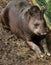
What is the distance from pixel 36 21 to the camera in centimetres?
591

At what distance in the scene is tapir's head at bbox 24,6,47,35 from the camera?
584 centimetres

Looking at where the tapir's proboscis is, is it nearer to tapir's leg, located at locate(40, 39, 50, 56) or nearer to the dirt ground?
tapir's leg, located at locate(40, 39, 50, 56)

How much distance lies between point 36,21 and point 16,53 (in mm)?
679

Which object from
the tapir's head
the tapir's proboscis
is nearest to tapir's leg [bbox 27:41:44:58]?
the tapir's proboscis

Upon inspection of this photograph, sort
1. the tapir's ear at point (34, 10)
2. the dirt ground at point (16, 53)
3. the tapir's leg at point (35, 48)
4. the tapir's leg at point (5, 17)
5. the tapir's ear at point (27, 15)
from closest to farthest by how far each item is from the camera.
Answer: the dirt ground at point (16, 53)
the tapir's leg at point (35, 48)
the tapir's ear at point (34, 10)
the tapir's ear at point (27, 15)
the tapir's leg at point (5, 17)

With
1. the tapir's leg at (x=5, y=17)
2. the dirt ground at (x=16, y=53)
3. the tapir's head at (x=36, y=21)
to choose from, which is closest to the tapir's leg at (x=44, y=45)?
the dirt ground at (x=16, y=53)

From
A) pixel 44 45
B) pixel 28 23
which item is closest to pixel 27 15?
pixel 28 23

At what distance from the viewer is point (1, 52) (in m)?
5.98

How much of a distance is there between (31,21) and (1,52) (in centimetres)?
78

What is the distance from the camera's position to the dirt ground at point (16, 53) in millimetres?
5680

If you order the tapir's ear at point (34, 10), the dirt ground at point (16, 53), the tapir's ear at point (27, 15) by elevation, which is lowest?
the dirt ground at point (16, 53)

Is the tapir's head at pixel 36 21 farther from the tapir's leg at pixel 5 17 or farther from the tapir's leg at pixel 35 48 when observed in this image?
the tapir's leg at pixel 5 17

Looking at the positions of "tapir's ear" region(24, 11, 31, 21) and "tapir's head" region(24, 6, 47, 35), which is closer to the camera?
"tapir's head" region(24, 6, 47, 35)

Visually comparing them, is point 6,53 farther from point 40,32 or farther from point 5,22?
point 5,22
